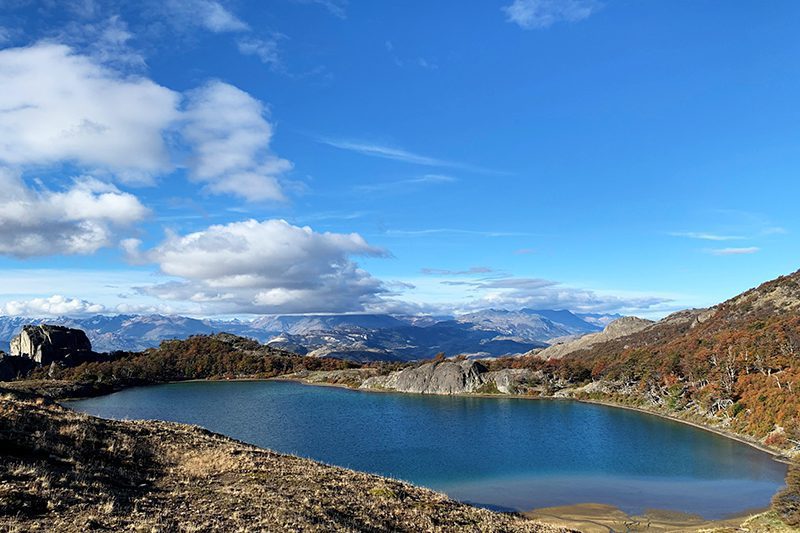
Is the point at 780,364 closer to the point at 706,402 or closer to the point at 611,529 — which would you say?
the point at 706,402

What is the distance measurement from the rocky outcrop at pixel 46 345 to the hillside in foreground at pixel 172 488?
188 meters

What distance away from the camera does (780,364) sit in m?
88.7

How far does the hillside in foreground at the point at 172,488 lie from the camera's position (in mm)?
16953

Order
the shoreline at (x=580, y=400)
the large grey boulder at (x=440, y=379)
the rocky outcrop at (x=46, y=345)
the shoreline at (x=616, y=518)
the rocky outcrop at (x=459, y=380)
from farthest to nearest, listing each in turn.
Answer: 1. the rocky outcrop at (x=46, y=345)
2. the large grey boulder at (x=440, y=379)
3. the rocky outcrop at (x=459, y=380)
4. the shoreline at (x=580, y=400)
5. the shoreline at (x=616, y=518)

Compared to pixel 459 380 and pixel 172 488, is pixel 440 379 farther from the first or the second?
pixel 172 488

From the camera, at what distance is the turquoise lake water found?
162 ft

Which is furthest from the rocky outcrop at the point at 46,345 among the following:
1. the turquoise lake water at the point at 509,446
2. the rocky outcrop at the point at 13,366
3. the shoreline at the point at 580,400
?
the turquoise lake water at the point at 509,446

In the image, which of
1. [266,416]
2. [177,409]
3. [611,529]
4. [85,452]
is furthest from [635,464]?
[177,409]

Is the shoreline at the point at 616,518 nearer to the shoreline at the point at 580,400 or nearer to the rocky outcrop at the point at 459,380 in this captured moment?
the shoreline at the point at 580,400

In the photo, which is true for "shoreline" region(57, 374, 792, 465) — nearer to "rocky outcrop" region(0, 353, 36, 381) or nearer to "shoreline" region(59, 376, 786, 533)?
"shoreline" region(59, 376, 786, 533)

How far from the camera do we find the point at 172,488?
22672mm

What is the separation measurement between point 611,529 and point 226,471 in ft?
105

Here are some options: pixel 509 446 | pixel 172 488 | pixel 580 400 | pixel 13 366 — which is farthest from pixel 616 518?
pixel 13 366

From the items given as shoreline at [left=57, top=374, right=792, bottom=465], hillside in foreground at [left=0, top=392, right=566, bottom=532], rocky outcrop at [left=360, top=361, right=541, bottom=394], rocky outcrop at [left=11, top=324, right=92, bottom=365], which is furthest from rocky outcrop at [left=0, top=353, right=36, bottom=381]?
hillside in foreground at [left=0, top=392, right=566, bottom=532]
